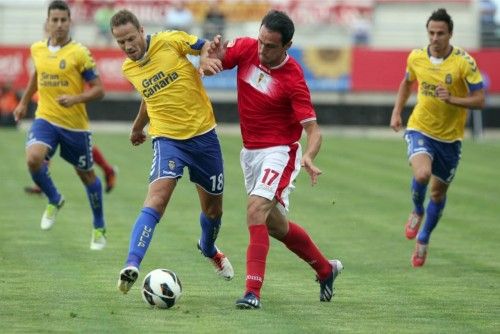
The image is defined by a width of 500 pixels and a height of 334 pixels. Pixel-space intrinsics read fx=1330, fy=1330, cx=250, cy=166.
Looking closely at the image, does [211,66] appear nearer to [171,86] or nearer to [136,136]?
[171,86]

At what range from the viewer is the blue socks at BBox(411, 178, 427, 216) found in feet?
43.8

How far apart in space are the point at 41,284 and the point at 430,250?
484cm

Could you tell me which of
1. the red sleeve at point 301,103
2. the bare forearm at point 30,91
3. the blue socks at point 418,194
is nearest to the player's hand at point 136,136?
the red sleeve at point 301,103

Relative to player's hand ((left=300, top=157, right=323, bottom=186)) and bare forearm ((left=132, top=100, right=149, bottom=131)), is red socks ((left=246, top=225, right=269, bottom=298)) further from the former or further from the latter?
bare forearm ((left=132, top=100, right=149, bottom=131))

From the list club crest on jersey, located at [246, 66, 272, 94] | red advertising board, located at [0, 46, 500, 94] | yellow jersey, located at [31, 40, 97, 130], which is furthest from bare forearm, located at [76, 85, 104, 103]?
red advertising board, located at [0, 46, 500, 94]

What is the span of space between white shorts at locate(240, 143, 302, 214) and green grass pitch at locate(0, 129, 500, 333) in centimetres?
84

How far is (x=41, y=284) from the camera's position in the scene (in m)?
10.7

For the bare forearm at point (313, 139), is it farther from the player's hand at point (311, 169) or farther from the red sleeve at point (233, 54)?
the red sleeve at point (233, 54)

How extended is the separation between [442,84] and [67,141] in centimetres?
387

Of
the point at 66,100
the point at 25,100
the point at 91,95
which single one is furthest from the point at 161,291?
the point at 25,100

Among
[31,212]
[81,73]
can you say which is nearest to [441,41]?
[81,73]

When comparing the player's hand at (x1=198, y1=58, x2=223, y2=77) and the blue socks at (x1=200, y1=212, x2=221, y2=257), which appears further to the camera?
the blue socks at (x1=200, y1=212, x2=221, y2=257)

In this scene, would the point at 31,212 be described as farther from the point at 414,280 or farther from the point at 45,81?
the point at 414,280

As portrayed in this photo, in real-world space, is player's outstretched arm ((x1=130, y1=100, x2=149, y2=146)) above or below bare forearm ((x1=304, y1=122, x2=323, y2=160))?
below
